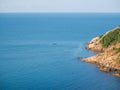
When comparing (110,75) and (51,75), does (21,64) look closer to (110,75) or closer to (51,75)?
(51,75)

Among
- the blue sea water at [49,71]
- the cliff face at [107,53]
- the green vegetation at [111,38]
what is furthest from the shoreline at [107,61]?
the green vegetation at [111,38]

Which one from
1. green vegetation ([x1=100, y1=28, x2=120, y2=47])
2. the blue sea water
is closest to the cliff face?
green vegetation ([x1=100, y1=28, x2=120, y2=47])

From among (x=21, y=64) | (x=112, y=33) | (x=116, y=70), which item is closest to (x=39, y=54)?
(x=21, y=64)

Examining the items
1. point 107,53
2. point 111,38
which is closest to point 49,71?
point 107,53

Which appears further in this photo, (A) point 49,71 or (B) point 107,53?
(B) point 107,53

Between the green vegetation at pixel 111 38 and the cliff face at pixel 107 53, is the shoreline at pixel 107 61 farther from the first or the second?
the green vegetation at pixel 111 38

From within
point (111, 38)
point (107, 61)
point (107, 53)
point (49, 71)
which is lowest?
point (49, 71)

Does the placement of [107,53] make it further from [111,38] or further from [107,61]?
[111,38]

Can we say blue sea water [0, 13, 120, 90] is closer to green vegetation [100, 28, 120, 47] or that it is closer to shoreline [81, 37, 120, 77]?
shoreline [81, 37, 120, 77]
